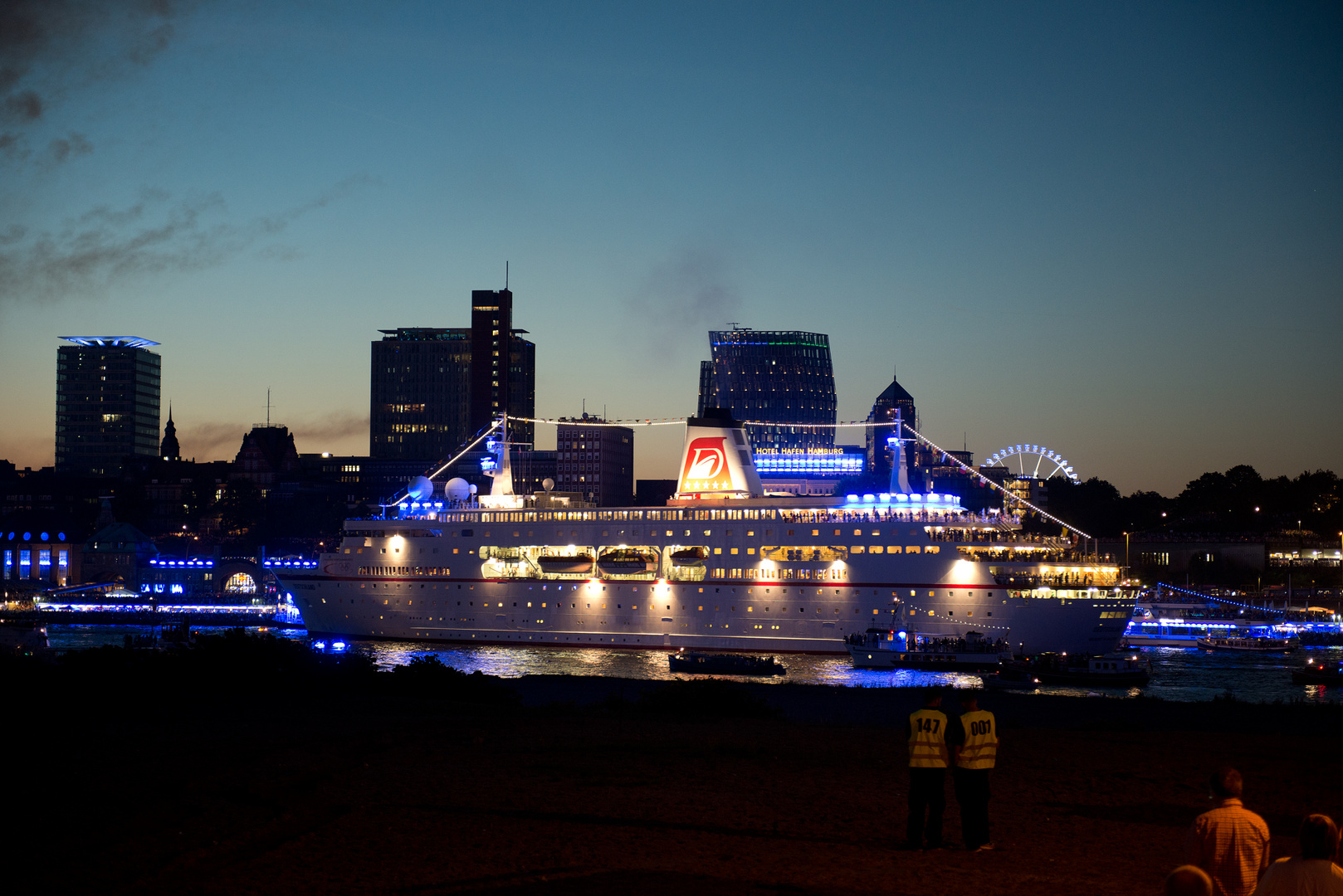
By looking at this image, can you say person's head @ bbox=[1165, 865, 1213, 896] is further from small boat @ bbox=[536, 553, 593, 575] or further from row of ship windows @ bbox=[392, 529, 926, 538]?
small boat @ bbox=[536, 553, 593, 575]

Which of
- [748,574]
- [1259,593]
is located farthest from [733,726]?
[1259,593]

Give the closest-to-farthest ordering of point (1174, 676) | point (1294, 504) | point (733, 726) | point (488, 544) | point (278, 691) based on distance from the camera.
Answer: point (733, 726) < point (278, 691) < point (1174, 676) < point (488, 544) < point (1294, 504)

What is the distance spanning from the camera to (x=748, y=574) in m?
56.4

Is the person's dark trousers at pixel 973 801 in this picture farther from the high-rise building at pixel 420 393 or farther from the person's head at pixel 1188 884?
the high-rise building at pixel 420 393

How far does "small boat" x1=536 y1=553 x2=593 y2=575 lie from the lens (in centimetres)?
5944

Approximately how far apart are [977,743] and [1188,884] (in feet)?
16.1

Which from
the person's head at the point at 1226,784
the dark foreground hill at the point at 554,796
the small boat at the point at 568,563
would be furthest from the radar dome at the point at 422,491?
the person's head at the point at 1226,784

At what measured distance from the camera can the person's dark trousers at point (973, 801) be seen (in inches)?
448

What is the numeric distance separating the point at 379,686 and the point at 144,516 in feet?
502

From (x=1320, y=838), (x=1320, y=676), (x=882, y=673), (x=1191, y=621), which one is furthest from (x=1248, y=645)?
(x=1320, y=838)

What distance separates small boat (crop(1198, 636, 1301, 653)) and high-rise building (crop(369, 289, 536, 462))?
421 ft

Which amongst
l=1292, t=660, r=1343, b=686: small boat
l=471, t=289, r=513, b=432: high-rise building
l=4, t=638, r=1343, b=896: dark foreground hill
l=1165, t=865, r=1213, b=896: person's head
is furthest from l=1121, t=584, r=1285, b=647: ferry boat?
l=471, t=289, r=513, b=432: high-rise building

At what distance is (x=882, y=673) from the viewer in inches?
1880

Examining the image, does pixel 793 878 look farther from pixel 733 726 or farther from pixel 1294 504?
pixel 1294 504
